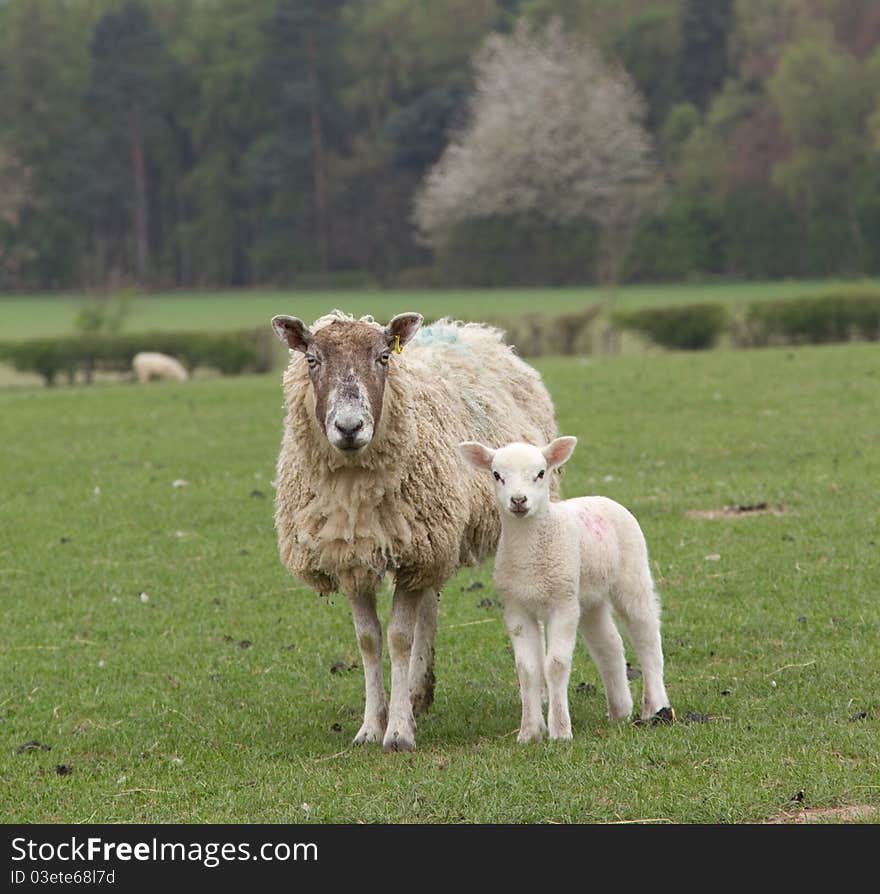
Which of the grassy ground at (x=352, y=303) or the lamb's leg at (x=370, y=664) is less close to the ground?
the lamb's leg at (x=370, y=664)

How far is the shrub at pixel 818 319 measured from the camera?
101 ft

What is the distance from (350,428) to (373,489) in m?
0.62

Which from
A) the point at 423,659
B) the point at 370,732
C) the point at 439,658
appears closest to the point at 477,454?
the point at 423,659

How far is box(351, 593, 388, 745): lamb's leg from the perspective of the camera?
7664 mm

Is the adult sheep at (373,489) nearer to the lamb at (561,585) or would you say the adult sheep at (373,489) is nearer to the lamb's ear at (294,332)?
the lamb's ear at (294,332)

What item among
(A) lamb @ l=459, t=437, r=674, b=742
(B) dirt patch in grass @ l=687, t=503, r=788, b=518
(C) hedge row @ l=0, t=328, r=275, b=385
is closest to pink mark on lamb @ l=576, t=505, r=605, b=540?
(A) lamb @ l=459, t=437, r=674, b=742

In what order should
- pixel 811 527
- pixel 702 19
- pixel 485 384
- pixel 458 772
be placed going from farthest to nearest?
pixel 702 19 → pixel 811 527 → pixel 485 384 → pixel 458 772

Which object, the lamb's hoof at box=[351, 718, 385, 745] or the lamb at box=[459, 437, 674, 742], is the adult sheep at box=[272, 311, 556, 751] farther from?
the lamb at box=[459, 437, 674, 742]


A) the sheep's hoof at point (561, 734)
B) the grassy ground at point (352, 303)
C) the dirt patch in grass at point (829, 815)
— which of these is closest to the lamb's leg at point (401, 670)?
the sheep's hoof at point (561, 734)

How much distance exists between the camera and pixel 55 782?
7.07 metres

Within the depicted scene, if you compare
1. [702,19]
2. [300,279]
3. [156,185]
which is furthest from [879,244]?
[156,185]

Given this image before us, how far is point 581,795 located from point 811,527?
20.9ft

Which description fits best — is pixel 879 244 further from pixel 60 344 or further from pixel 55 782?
pixel 55 782

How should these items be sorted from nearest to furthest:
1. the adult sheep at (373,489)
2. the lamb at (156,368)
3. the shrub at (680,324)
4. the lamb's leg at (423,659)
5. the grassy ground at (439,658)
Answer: the grassy ground at (439,658) → the adult sheep at (373,489) → the lamb's leg at (423,659) → the lamb at (156,368) → the shrub at (680,324)
